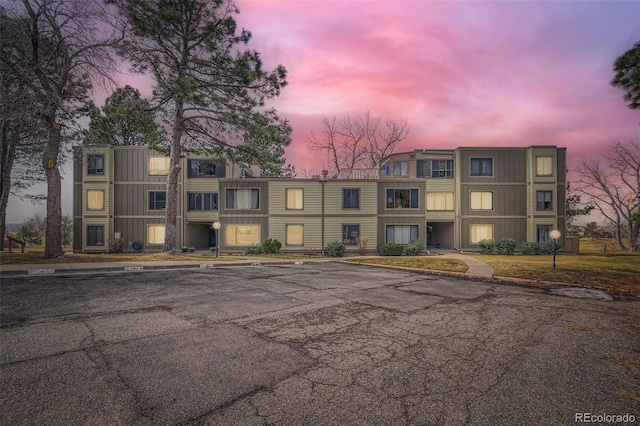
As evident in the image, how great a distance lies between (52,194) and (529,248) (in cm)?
3428

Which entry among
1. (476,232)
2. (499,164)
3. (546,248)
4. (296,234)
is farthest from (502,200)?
(296,234)

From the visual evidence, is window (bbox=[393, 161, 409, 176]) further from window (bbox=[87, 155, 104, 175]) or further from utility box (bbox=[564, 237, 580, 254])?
window (bbox=[87, 155, 104, 175])

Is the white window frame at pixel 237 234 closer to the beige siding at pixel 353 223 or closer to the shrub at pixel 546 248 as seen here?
the beige siding at pixel 353 223

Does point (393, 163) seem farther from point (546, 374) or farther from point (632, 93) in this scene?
point (546, 374)

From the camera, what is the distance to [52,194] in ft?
53.6

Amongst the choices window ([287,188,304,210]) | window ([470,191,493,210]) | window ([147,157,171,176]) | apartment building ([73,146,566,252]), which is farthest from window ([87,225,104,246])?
window ([470,191,493,210])

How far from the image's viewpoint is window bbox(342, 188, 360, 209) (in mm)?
27438

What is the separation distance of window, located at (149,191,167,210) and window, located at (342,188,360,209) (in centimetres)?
1703

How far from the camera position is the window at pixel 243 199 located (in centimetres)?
2758

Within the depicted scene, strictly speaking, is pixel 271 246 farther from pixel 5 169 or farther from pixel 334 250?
pixel 5 169

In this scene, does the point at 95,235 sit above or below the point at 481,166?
below

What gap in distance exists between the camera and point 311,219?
89.6ft

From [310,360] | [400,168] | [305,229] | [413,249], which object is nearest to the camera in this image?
[310,360]

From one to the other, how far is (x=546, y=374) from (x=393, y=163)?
2875 cm
